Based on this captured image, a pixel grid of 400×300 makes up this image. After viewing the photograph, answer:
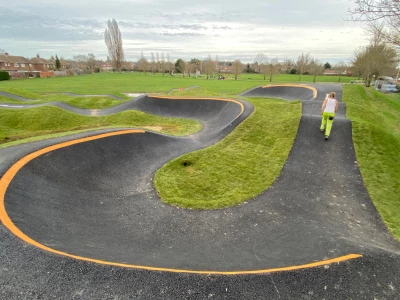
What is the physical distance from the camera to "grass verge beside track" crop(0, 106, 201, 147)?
1722cm

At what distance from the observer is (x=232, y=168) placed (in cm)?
1016

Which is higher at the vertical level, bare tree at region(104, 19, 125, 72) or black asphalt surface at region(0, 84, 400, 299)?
bare tree at region(104, 19, 125, 72)

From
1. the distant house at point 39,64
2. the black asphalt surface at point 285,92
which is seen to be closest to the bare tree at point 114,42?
the distant house at point 39,64

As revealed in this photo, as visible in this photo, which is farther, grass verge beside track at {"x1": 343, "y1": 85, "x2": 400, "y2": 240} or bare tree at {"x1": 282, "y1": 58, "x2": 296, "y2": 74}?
bare tree at {"x1": 282, "y1": 58, "x2": 296, "y2": 74}

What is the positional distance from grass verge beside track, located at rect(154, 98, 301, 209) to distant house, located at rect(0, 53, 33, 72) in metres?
114

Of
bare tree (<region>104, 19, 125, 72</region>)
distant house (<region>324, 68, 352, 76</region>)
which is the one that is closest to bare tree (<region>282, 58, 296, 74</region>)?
distant house (<region>324, 68, 352, 76</region>)

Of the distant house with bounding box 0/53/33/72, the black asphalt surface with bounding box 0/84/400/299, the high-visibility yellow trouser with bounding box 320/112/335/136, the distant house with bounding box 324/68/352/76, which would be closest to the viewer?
the black asphalt surface with bounding box 0/84/400/299

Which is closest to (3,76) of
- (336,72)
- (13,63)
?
(13,63)

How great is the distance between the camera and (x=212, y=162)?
10.7 meters

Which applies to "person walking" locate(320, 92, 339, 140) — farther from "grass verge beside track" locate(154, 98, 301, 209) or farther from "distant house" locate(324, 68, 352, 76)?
"distant house" locate(324, 68, 352, 76)

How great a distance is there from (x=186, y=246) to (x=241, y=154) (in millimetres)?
6624

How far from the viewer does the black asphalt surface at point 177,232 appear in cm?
362

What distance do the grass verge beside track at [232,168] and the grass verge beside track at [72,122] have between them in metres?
4.86

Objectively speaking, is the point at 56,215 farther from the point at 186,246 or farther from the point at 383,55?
the point at 383,55
